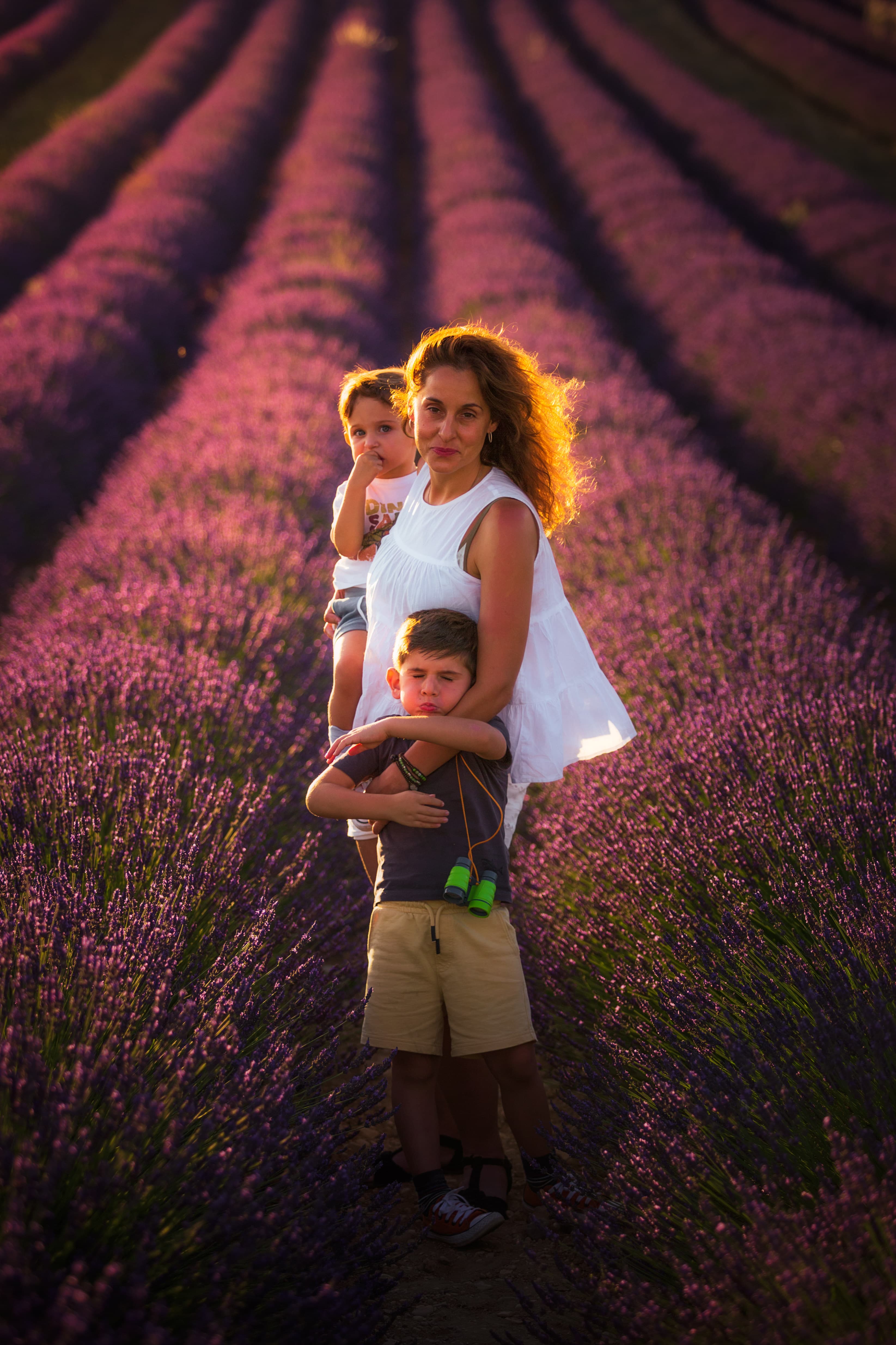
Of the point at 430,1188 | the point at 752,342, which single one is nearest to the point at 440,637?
the point at 430,1188

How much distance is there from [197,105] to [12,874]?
1799 centimetres

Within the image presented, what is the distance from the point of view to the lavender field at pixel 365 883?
1162 mm

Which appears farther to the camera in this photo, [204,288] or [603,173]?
[603,173]

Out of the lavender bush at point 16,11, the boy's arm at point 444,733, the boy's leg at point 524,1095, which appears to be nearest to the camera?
the boy's arm at point 444,733

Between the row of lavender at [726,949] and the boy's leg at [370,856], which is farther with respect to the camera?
the boy's leg at [370,856]

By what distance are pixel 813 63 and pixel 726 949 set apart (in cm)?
2118

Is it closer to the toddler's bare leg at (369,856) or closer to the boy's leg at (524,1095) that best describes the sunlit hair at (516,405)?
the toddler's bare leg at (369,856)

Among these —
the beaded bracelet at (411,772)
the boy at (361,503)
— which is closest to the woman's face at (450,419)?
the boy at (361,503)

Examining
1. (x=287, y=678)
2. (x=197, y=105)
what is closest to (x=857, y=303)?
(x=287, y=678)

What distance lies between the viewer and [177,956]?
5.18 feet

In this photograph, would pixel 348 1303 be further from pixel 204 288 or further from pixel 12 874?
pixel 204 288

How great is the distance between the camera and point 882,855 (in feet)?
5.92

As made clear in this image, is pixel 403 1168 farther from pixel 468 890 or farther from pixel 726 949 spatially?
pixel 726 949

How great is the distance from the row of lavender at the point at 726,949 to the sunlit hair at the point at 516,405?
0.79 meters
